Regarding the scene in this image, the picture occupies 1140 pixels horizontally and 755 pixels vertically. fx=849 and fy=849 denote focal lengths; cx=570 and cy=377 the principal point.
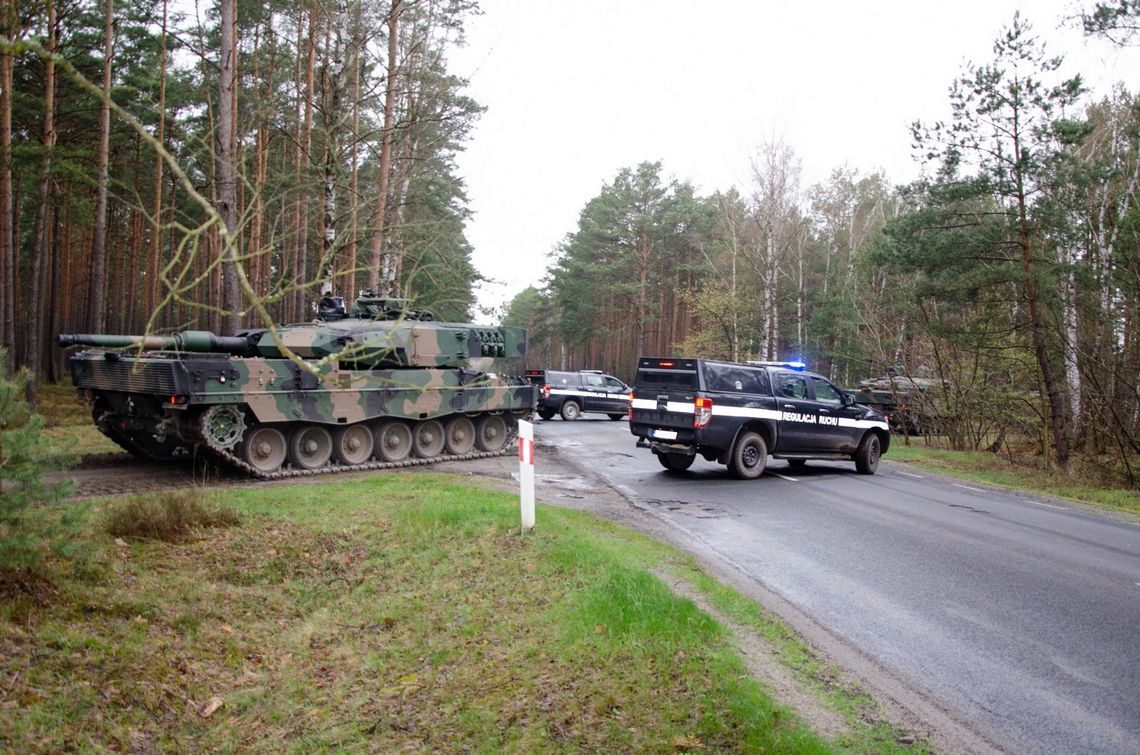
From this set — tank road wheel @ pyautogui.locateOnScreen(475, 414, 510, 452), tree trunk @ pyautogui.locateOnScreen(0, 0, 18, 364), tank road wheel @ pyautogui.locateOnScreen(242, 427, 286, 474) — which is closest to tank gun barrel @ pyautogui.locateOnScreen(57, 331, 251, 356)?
tank road wheel @ pyautogui.locateOnScreen(242, 427, 286, 474)

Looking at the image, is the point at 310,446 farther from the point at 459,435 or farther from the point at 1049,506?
the point at 1049,506

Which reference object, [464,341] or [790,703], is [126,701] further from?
[464,341]

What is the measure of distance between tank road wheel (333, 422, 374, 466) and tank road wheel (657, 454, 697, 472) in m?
4.99

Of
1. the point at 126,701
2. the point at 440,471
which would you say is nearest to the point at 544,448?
the point at 440,471

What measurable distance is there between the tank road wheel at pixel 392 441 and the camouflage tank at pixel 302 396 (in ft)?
0.06

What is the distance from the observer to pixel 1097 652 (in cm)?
558

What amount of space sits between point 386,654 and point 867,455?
12.5 metres

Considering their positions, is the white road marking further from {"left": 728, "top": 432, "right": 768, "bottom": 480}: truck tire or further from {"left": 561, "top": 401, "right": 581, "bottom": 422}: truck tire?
Answer: {"left": 561, "top": 401, "right": 581, "bottom": 422}: truck tire

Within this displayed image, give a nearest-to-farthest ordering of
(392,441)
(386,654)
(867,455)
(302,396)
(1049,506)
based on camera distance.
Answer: (386,654) → (1049,506) → (302,396) → (392,441) → (867,455)

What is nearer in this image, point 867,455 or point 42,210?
point 867,455

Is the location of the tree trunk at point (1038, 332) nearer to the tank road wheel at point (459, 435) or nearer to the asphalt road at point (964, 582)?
the asphalt road at point (964, 582)

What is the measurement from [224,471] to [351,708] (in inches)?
379

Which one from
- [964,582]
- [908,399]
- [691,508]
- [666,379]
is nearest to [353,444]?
[666,379]

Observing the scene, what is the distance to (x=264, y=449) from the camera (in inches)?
502
